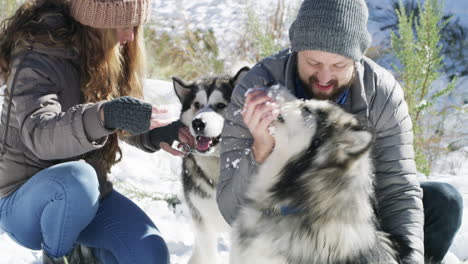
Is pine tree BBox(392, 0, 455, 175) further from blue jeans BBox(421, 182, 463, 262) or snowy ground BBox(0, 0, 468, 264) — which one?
blue jeans BBox(421, 182, 463, 262)

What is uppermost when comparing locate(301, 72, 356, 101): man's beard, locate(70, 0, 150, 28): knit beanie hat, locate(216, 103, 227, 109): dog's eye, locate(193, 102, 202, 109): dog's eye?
locate(70, 0, 150, 28): knit beanie hat

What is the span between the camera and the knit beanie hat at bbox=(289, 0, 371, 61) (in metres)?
1.71

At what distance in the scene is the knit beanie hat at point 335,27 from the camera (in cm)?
171

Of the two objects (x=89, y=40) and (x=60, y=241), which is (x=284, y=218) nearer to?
(x=60, y=241)

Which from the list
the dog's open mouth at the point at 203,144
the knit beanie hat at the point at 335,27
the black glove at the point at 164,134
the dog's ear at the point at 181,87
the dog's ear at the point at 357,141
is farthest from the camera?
the dog's ear at the point at 181,87

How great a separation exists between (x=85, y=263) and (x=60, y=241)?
1.41 ft

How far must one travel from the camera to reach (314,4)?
69.3 inches

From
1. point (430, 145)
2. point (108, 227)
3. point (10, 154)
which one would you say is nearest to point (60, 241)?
point (108, 227)

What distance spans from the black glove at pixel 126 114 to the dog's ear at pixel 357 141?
75 centimetres

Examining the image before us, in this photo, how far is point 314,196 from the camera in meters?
1.54

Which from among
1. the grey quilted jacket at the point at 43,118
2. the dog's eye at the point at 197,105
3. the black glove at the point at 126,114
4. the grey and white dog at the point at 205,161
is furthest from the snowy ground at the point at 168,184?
the black glove at the point at 126,114

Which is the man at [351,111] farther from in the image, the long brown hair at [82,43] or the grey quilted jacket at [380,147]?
the long brown hair at [82,43]


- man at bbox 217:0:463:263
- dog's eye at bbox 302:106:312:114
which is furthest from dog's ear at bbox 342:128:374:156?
man at bbox 217:0:463:263

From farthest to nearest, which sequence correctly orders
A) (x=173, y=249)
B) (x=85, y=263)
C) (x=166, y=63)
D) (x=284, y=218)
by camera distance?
(x=166, y=63), (x=173, y=249), (x=85, y=263), (x=284, y=218)
